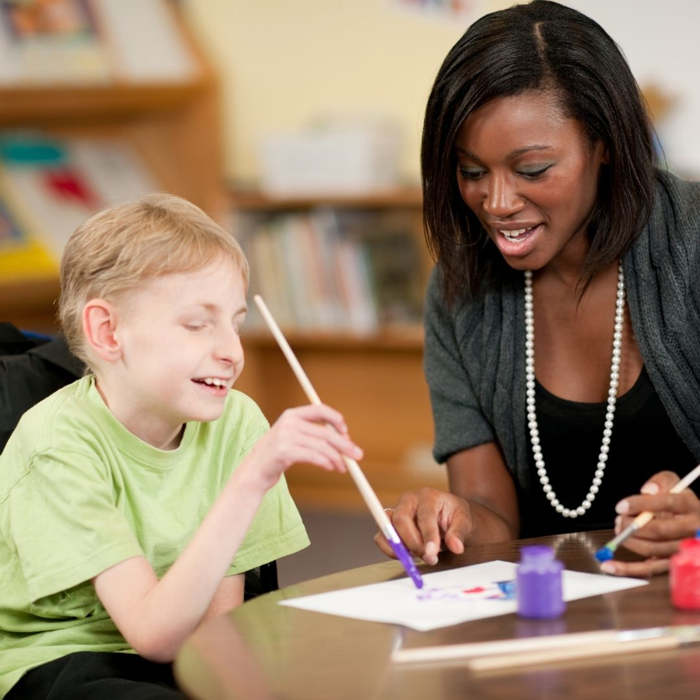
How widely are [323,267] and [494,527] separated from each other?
2.48 meters

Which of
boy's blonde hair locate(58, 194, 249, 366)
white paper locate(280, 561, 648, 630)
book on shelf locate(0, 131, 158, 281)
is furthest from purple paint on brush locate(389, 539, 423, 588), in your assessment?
book on shelf locate(0, 131, 158, 281)

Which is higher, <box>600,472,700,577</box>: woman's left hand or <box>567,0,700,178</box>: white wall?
<box>567,0,700,178</box>: white wall

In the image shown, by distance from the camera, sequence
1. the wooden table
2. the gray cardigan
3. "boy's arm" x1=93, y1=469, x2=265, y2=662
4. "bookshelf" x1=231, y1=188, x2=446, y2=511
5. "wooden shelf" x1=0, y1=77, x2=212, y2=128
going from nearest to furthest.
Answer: the wooden table → "boy's arm" x1=93, y1=469, x2=265, y2=662 → the gray cardigan → "wooden shelf" x1=0, y1=77, x2=212, y2=128 → "bookshelf" x1=231, y1=188, x2=446, y2=511

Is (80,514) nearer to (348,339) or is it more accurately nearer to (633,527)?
(633,527)

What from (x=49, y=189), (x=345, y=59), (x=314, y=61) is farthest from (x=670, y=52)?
(x=49, y=189)

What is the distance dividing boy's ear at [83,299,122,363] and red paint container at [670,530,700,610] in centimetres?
64

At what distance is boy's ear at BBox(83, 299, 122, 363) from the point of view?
1511 mm

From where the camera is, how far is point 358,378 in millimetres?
4461

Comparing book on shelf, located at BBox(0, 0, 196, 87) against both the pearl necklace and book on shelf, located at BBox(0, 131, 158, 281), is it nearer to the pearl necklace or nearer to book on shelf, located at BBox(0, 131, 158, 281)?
book on shelf, located at BBox(0, 131, 158, 281)

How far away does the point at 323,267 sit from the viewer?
165 inches

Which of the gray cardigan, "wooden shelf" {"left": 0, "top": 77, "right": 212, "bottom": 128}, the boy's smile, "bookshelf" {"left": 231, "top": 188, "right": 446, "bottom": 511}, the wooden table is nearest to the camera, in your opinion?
the wooden table

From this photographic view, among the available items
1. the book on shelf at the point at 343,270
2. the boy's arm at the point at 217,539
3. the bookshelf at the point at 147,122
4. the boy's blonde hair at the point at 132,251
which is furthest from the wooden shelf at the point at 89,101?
the boy's arm at the point at 217,539

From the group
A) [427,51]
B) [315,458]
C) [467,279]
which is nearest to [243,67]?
[427,51]

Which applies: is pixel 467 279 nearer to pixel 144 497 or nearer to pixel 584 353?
pixel 584 353
